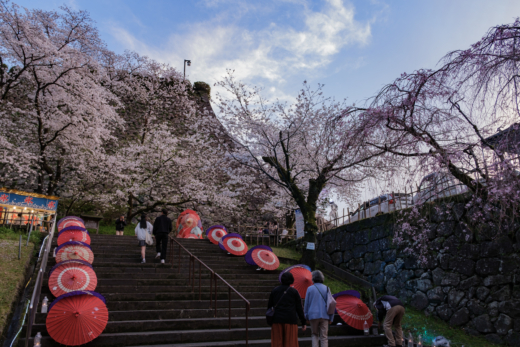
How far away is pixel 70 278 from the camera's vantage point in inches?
268

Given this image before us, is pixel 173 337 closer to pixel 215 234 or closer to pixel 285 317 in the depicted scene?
pixel 285 317

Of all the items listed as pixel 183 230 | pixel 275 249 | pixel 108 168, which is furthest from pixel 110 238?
pixel 275 249

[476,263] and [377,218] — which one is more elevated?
[377,218]

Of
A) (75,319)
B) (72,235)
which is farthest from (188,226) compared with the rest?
(75,319)

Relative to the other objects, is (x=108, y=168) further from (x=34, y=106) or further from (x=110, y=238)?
(x=110, y=238)

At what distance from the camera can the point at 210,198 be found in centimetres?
1986

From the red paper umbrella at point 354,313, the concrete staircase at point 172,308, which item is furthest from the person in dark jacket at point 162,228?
the red paper umbrella at point 354,313

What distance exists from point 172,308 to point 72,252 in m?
2.78

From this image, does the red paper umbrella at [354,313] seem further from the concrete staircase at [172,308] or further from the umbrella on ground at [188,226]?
the umbrella on ground at [188,226]

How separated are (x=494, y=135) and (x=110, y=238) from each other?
36.8 ft

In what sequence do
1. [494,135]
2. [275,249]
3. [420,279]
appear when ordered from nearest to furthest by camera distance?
[494,135] → [420,279] → [275,249]

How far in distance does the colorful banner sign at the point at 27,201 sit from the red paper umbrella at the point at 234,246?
7245 millimetres

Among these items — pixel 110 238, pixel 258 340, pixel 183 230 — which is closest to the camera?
pixel 258 340

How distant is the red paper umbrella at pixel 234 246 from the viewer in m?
11.9
